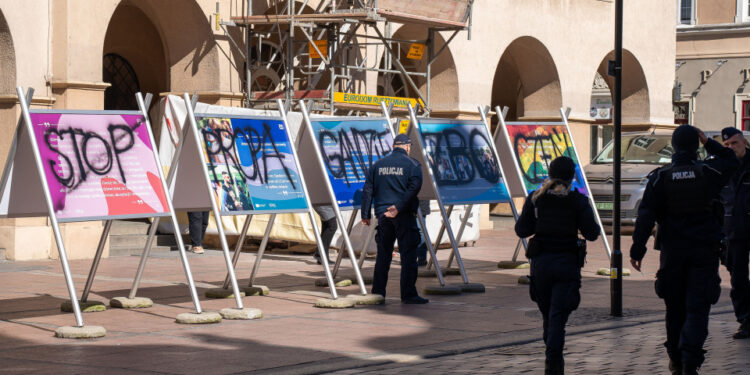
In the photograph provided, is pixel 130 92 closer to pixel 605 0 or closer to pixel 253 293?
pixel 253 293

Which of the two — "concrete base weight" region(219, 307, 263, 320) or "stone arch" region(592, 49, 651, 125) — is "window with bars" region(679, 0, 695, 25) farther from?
"concrete base weight" region(219, 307, 263, 320)

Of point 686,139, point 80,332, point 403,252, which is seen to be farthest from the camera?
point 403,252

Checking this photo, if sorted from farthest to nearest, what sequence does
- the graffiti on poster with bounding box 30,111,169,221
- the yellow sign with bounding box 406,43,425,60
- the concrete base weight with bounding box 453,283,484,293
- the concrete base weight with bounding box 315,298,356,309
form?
the yellow sign with bounding box 406,43,425,60 → the concrete base weight with bounding box 453,283,484,293 → the concrete base weight with bounding box 315,298,356,309 → the graffiti on poster with bounding box 30,111,169,221

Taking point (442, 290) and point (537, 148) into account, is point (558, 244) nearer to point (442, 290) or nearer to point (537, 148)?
point (442, 290)

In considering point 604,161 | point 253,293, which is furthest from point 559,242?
point 604,161

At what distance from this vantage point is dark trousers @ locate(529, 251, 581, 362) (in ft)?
27.3

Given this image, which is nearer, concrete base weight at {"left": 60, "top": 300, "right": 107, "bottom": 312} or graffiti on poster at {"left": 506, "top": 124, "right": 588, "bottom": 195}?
concrete base weight at {"left": 60, "top": 300, "right": 107, "bottom": 312}

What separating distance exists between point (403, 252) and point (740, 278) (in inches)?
141

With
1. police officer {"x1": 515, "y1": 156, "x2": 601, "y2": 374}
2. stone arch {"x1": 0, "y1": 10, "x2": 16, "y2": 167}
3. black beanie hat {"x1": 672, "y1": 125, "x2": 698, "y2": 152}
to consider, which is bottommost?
police officer {"x1": 515, "y1": 156, "x2": 601, "y2": 374}

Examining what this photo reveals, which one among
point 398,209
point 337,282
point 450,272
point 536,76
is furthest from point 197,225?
point 536,76

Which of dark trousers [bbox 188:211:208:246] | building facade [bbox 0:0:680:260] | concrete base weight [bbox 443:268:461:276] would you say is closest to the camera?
concrete base weight [bbox 443:268:461:276]

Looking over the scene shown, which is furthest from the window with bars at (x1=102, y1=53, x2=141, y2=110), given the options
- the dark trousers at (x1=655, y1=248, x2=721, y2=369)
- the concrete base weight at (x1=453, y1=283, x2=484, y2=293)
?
the dark trousers at (x1=655, y1=248, x2=721, y2=369)

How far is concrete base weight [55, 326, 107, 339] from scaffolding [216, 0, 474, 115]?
1021 cm

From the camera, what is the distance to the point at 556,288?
841 centimetres
